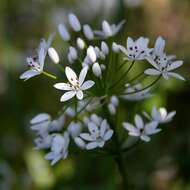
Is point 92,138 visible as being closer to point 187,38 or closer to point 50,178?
point 50,178

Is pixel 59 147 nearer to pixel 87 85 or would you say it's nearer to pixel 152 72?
pixel 87 85

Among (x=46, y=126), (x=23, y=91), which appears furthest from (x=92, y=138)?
(x=23, y=91)

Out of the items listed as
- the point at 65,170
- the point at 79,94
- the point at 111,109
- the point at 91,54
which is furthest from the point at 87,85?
the point at 65,170

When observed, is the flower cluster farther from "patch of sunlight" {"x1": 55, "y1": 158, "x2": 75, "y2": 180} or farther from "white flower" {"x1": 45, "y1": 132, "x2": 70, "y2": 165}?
"patch of sunlight" {"x1": 55, "y1": 158, "x2": 75, "y2": 180}

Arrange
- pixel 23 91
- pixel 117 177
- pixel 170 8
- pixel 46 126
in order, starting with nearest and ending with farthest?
pixel 46 126 < pixel 117 177 < pixel 23 91 < pixel 170 8

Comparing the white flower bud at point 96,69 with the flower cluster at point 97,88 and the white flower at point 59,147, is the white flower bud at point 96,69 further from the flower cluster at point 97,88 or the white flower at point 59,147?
the white flower at point 59,147

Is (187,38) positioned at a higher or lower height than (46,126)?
lower
